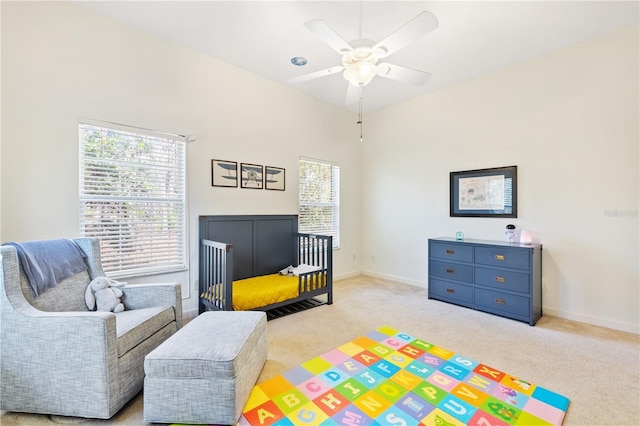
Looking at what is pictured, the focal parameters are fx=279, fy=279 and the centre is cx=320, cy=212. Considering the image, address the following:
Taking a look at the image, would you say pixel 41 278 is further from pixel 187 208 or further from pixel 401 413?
pixel 401 413

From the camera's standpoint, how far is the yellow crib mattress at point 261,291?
2783 mm

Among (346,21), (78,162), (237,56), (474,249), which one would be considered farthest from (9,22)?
(474,249)

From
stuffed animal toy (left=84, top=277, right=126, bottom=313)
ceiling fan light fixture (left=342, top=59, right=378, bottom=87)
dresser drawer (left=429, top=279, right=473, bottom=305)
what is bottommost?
dresser drawer (left=429, top=279, right=473, bottom=305)

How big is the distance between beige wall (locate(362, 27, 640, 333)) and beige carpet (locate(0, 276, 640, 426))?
0.52 metres

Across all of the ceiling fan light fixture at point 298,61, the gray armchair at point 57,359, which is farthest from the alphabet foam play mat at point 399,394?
the ceiling fan light fixture at point 298,61

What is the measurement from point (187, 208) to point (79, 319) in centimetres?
173

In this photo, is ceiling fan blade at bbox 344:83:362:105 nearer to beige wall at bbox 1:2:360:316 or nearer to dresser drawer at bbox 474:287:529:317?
beige wall at bbox 1:2:360:316

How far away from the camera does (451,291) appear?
3.54 m

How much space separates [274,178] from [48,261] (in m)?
2.48

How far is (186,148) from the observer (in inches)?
A: 122

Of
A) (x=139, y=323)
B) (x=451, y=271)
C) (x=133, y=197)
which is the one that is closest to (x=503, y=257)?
(x=451, y=271)

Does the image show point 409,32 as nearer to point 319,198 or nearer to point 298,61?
point 298,61

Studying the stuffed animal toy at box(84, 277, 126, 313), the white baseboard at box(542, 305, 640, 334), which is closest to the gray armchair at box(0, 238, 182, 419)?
the stuffed animal toy at box(84, 277, 126, 313)

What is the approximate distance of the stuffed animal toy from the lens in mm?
2037
